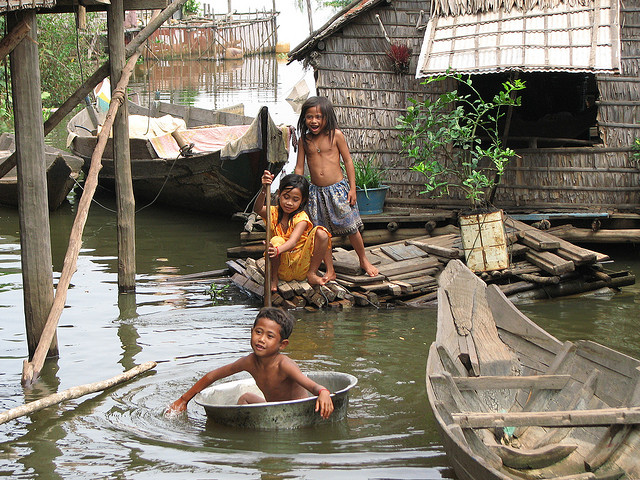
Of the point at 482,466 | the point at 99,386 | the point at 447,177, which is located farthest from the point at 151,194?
the point at 482,466

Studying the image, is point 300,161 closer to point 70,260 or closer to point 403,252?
point 403,252

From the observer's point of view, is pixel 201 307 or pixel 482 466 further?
pixel 201 307

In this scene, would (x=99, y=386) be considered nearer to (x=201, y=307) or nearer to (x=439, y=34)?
(x=201, y=307)

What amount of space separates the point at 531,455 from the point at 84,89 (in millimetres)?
4699

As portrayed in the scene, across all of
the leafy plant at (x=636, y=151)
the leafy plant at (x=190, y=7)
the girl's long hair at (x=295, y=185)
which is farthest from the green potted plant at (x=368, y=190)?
the leafy plant at (x=190, y=7)

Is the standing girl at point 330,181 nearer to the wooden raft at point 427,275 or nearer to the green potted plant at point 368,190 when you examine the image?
the wooden raft at point 427,275

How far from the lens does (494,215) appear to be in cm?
737

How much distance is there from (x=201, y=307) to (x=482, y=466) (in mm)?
4571

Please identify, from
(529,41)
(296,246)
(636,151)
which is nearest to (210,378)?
(296,246)

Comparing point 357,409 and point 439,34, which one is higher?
point 439,34

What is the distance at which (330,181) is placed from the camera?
7.47 meters

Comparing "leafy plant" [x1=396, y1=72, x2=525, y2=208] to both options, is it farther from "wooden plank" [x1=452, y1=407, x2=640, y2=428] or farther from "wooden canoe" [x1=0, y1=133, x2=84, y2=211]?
"wooden canoe" [x1=0, y1=133, x2=84, y2=211]

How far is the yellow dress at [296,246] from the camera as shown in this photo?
7.20 meters

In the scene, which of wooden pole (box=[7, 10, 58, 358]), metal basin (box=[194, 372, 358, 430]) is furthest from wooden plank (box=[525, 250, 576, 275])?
wooden pole (box=[7, 10, 58, 358])
